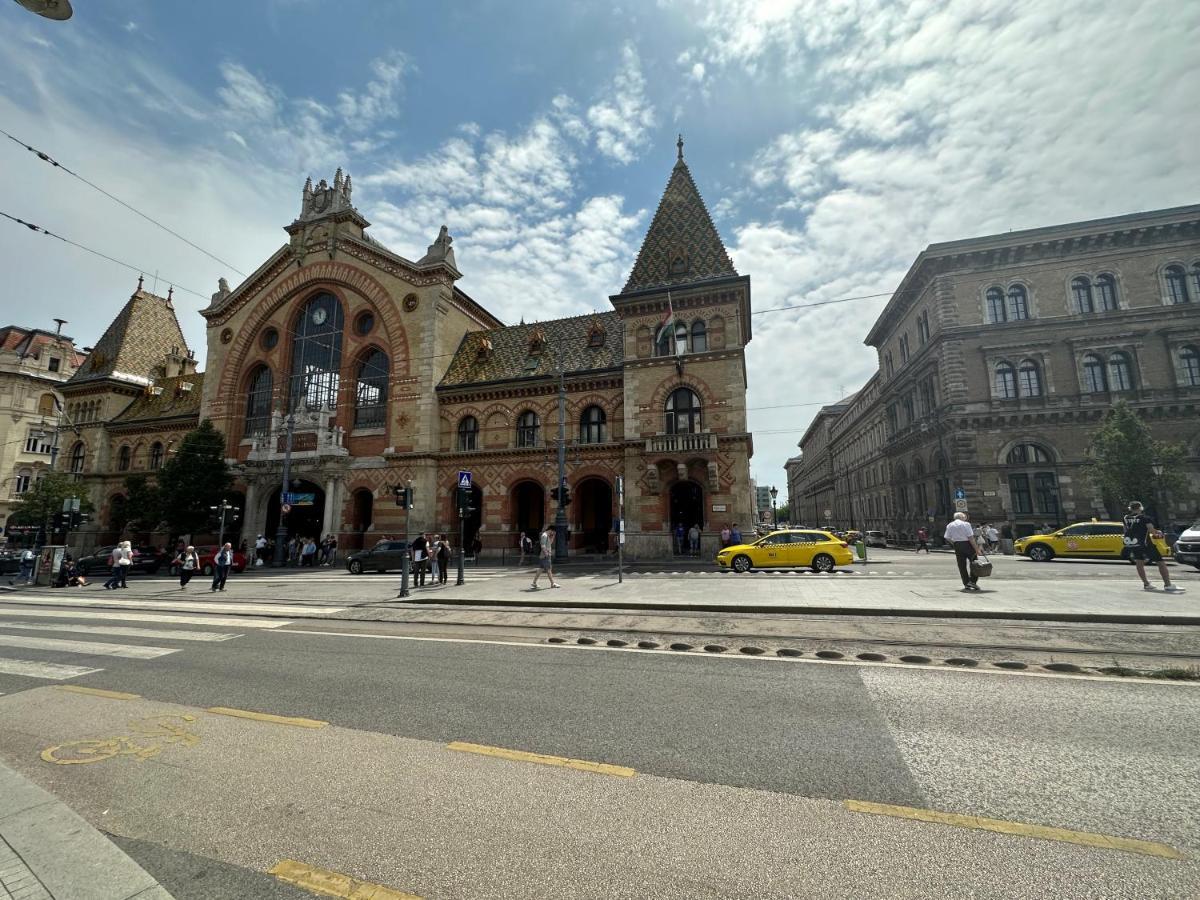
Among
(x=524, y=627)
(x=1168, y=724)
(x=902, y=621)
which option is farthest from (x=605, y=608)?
(x=1168, y=724)

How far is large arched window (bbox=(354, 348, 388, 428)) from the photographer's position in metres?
30.5

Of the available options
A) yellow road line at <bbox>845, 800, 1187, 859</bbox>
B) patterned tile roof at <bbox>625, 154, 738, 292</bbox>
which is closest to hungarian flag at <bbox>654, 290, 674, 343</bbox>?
patterned tile roof at <bbox>625, 154, 738, 292</bbox>

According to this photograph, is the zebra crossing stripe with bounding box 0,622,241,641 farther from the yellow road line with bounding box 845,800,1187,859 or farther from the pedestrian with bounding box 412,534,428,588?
the yellow road line with bounding box 845,800,1187,859

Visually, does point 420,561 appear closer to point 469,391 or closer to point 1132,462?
point 469,391

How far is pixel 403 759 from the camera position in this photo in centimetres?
396

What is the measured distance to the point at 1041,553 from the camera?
21.5 metres

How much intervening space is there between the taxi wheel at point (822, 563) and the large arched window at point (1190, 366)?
93.9ft

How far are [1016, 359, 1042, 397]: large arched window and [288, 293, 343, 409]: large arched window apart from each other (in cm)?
4087

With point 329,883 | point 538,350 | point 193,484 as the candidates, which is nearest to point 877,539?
point 538,350

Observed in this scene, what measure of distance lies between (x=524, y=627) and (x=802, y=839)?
7.21 meters

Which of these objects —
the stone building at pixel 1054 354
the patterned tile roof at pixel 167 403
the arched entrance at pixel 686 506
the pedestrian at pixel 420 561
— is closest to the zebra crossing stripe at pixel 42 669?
the pedestrian at pixel 420 561

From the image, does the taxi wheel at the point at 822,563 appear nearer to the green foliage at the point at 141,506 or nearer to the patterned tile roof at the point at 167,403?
the green foliage at the point at 141,506

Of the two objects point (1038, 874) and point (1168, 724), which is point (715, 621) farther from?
point (1038, 874)

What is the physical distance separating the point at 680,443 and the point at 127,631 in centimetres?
1945
